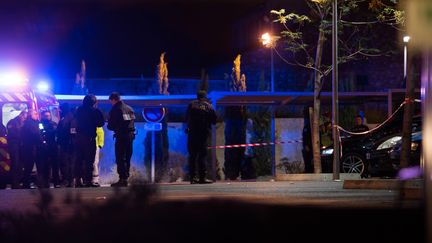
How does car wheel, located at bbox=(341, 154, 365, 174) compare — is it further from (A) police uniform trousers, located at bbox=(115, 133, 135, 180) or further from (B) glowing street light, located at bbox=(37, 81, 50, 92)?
(B) glowing street light, located at bbox=(37, 81, 50, 92)

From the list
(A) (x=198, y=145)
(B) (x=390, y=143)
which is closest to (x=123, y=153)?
(A) (x=198, y=145)

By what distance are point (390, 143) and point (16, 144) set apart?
864 cm

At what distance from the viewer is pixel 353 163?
→ 57.3ft

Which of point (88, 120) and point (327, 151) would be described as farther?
point (327, 151)

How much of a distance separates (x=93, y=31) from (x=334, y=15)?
20667 mm

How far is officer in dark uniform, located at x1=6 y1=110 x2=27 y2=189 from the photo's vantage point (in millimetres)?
14719

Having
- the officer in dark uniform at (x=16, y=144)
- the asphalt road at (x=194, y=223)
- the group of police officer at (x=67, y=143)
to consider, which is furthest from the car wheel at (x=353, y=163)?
the asphalt road at (x=194, y=223)

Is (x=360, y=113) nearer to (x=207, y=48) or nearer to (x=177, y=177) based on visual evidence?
(x=177, y=177)

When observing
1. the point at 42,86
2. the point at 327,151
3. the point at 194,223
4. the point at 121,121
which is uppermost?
the point at 42,86

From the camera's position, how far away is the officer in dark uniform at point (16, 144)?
14.7m

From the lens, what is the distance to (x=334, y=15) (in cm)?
1541

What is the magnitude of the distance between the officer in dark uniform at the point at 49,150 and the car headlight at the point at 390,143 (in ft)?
25.1

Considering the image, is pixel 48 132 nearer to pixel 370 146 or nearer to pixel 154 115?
pixel 154 115

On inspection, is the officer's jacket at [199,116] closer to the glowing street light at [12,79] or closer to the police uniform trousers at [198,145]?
the police uniform trousers at [198,145]
